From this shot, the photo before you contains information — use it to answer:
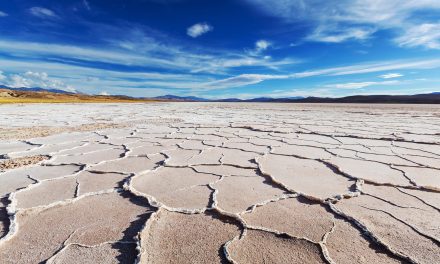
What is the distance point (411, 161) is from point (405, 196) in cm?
114

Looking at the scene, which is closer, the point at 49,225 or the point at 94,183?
the point at 49,225

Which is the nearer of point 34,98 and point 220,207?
point 220,207

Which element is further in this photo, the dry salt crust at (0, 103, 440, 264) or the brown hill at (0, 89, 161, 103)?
the brown hill at (0, 89, 161, 103)

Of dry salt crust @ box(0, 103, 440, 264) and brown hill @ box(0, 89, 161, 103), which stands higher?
dry salt crust @ box(0, 103, 440, 264)

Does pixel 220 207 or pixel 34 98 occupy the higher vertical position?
pixel 220 207

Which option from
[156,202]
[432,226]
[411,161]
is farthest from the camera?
[411,161]

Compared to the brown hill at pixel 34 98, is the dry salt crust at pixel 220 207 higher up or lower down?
higher up

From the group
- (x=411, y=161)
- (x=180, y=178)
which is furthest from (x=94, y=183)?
(x=411, y=161)

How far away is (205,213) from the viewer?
1689 mm

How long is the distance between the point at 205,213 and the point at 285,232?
443mm

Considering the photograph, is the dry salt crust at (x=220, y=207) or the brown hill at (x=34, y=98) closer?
the dry salt crust at (x=220, y=207)

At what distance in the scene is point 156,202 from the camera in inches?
72.2

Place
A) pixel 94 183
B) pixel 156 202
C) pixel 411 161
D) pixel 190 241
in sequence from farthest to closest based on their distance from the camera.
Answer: pixel 411 161 < pixel 94 183 < pixel 156 202 < pixel 190 241

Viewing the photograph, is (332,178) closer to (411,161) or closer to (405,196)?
(405,196)
